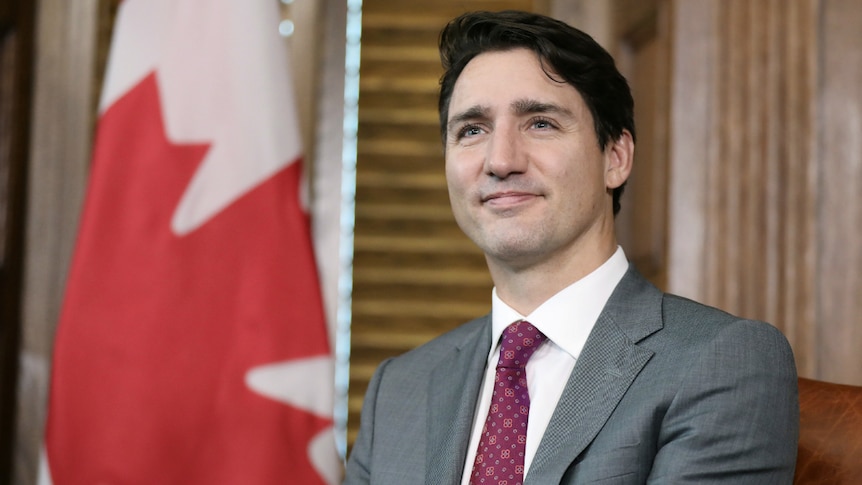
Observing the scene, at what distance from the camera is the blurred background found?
7.49 feet

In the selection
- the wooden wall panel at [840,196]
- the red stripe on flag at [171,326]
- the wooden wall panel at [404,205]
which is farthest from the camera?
the wooden wall panel at [404,205]

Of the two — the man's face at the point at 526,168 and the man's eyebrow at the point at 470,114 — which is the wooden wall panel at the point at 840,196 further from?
the man's eyebrow at the point at 470,114

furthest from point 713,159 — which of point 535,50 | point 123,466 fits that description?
point 123,466

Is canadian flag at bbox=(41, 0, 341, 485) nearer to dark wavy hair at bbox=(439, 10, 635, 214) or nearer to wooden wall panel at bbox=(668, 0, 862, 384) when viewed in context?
dark wavy hair at bbox=(439, 10, 635, 214)

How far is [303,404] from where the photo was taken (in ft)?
6.02

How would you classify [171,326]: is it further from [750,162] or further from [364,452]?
[750,162]

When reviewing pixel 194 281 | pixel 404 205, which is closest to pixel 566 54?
pixel 194 281

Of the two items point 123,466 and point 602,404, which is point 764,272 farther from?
point 123,466

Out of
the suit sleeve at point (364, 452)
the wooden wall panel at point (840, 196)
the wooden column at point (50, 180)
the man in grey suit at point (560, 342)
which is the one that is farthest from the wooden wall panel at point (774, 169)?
the wooden column at point (50, 180)

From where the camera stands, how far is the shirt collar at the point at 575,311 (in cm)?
143

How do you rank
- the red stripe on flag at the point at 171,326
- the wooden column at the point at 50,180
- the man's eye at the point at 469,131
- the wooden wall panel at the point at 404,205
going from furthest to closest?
the wooden wall panel at the point at 404,205 < the wooden column at the point at 50,180 < the red stripe on flag at the point at 171,326 < the man's eye at the point at 469,131

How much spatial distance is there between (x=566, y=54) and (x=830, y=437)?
68 centimetres

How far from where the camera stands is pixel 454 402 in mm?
1516

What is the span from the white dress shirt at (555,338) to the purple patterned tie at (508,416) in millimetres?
15
